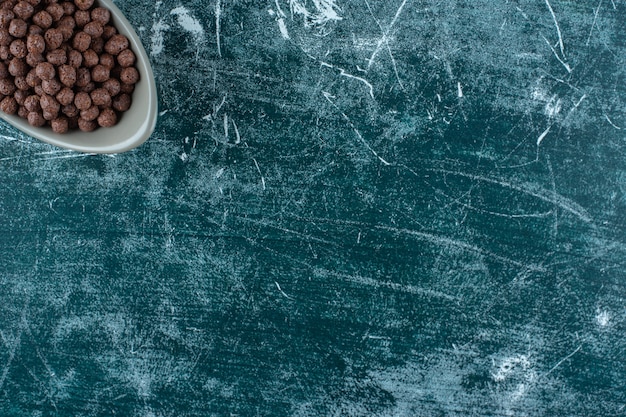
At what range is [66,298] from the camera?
35.8 inches

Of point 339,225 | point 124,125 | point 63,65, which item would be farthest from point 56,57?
point 339,225

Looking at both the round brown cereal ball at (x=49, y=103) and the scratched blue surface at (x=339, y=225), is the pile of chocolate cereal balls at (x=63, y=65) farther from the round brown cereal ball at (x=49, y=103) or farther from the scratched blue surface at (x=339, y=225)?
the scratched blue surface at (x=339, y=225)

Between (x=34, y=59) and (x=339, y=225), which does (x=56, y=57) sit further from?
(x=339, y=225)

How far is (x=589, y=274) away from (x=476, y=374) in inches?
9.8

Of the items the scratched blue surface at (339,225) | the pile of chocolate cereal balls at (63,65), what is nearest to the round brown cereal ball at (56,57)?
the pile of chocolate cereal balls at (63,65)

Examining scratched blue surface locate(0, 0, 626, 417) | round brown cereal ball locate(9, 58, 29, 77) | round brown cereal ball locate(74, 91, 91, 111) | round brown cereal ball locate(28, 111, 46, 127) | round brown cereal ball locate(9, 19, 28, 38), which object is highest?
round brown cereal ball locate(9, 19, 28, 38)

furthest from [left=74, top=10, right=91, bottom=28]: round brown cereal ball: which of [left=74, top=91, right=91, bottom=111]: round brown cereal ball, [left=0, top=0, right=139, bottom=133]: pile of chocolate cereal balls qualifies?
[left=74, top=91, right=91, bottom=111]: round brown cereal ball

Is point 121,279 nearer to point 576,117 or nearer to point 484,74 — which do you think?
point 484,74

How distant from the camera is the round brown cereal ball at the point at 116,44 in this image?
0.78m

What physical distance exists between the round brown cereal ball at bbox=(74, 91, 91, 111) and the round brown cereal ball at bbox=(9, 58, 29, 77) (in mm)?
81

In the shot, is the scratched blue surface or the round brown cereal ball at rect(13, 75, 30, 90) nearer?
the round brown cereal ball at rect(13, 75, 30, 90)

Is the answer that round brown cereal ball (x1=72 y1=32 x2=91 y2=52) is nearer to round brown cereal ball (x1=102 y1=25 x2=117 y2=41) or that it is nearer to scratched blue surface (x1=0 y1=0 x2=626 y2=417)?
round brown cereal ball (x1=102 y1=25 x2=117 y2=41)

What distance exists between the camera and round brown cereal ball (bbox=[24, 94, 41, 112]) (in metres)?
0.78

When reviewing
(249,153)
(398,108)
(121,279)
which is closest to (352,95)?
(398,108)
